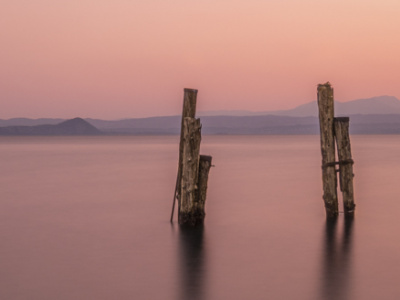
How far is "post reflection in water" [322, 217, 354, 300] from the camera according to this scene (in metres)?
7.38

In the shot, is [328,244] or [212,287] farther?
[328,244]

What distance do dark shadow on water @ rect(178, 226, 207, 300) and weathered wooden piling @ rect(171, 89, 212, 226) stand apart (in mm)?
365

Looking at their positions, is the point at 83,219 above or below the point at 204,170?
below

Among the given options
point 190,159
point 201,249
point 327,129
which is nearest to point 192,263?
point 201,249

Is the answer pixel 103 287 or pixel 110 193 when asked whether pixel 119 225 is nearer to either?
pixel 103 287

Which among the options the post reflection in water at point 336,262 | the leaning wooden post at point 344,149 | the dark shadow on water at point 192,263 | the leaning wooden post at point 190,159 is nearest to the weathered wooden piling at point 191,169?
the leaning wooden post at point 190,159

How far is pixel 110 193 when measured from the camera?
64.2 ft

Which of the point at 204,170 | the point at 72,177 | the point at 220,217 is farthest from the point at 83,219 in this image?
the point at 72,177

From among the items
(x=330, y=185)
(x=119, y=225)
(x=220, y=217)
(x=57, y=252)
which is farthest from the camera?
(x=220, y=217)

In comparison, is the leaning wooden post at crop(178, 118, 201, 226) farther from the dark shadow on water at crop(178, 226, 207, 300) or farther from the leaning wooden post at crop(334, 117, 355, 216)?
the leaning wooden post at crop(334, 117, 355, 216)

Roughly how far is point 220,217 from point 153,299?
6406mm

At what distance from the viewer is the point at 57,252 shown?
9734 mm

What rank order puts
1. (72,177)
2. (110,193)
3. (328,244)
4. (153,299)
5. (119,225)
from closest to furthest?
(153,299) < (328,244) < (119,225) < (110,193) < (72,177)

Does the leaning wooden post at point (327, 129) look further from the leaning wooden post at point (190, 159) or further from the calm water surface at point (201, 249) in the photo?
the leaning wooden post at point (190, 159)
